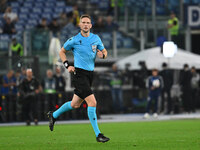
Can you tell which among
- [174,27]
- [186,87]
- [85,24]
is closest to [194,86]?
[186,87]

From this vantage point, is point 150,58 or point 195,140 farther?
point 150,58

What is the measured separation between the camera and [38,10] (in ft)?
105

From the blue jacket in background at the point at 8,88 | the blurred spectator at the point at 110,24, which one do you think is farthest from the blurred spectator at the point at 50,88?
the blurred spectator at the point at 110,24

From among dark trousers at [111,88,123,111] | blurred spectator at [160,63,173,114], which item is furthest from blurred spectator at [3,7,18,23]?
blurred spectator at [160,63,173,114]

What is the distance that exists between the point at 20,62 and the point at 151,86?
4945 millimetres

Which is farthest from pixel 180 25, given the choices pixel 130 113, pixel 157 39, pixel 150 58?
pixel 130 113

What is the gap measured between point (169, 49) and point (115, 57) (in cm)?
289

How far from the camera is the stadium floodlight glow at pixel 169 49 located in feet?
83.0

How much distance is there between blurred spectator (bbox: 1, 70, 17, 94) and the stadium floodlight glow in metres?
6.58

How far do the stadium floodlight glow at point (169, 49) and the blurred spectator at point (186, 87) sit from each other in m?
1.05

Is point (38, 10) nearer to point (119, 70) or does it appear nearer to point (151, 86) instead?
point (119, 70)

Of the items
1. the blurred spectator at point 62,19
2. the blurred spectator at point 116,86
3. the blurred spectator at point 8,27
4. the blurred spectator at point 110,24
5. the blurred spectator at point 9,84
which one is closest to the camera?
the blurred spectator at point 9,84

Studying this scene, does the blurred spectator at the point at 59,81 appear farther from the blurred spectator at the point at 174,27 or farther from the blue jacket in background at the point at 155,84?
the blurred spectator at the point at 174,27

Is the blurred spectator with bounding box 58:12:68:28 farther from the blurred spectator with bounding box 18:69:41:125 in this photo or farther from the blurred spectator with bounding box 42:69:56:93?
the blurred spectator with bounding box 18:69:41:125
